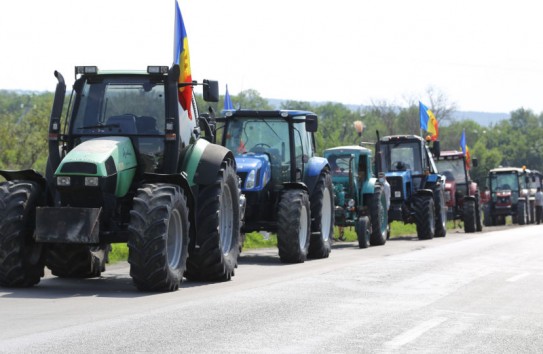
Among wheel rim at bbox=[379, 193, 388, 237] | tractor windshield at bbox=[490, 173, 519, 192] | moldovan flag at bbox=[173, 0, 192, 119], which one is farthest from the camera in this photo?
tractor windshield at bbox=[490, 173, 519, 192]

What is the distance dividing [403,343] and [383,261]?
10.2m

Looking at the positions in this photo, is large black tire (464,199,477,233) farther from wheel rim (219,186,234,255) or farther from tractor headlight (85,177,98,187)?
tractor headlight (85,177,98,187)

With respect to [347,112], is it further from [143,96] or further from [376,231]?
[143,96]

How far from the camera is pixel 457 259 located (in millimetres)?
20078

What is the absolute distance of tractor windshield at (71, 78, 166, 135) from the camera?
45.5 feet

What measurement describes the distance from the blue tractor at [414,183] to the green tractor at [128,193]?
15404 millimetres

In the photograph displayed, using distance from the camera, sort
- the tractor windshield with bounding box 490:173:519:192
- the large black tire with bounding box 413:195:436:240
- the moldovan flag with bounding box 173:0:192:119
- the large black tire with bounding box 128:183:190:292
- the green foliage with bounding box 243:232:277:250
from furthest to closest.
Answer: the tractor windshield with bounding box 490:173:519:192, the large black tire with bounding box 413:195:436:240, the green foliage with bounding box 243:232:277:250, the moldovan flag with bounding box 173:0:192:119, the large black tire with bounding box 128:183:190:292

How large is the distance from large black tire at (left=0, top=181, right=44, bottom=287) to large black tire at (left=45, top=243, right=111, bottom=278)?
1.41 m

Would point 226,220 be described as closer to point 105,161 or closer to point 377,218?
point 105,161

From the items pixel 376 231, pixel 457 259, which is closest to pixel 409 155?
pixel 376 231

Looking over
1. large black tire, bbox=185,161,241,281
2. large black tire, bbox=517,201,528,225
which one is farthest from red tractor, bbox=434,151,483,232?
large black tire, bbox=185,161,241,281

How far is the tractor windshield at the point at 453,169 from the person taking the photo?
38812 millimetres

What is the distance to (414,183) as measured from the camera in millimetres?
31734

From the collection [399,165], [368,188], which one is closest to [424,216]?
[399,165]
